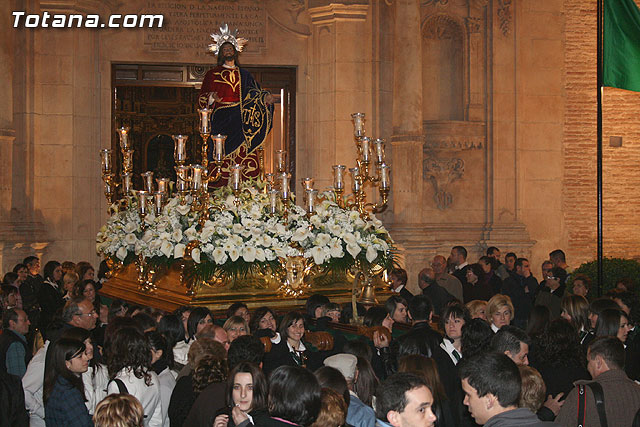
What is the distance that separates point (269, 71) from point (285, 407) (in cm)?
1346

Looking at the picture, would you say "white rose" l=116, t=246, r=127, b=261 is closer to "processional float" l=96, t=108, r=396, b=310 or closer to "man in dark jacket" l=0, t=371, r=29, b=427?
"processional float" l=96, t=108, r=396, b=310

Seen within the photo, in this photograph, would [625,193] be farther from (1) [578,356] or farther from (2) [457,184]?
(1) [578,356]

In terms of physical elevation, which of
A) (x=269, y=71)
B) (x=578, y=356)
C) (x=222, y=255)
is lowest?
(x=578, y=356)

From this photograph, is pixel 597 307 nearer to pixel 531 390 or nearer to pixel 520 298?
pixel 531 390

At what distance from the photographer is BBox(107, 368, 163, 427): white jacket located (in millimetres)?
6113

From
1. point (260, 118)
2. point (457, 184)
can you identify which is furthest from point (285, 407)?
point (457, 184)

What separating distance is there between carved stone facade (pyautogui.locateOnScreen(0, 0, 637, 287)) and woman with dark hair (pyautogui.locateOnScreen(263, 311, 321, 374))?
28.3 feet

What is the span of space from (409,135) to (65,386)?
35.5 ft

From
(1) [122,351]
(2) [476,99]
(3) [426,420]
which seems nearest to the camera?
(3) [426,420]

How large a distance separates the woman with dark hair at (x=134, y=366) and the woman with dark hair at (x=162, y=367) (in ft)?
0.82

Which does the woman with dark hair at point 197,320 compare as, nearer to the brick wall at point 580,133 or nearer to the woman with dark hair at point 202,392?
the woman with dark hair at point 202,392

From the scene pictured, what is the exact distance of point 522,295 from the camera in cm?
1202

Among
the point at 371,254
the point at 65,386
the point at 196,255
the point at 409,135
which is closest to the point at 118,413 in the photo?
the point at 65,386

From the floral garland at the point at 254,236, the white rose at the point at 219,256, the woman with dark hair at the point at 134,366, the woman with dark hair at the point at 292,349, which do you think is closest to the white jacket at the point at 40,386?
the woman with dark hair at the point at 134,366
